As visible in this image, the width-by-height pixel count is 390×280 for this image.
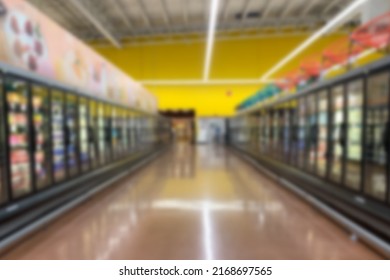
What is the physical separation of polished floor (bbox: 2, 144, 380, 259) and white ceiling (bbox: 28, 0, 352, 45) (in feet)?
30.5

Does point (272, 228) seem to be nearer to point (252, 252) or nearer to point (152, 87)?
point (252, 252)

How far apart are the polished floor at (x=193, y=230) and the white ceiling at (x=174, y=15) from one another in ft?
30.5

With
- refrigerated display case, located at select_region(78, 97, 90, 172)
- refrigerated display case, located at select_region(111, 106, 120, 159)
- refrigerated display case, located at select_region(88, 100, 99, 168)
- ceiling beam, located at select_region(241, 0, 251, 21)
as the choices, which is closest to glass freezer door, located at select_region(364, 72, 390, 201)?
refrigerated display case, located at select_region(88, 100, 99, 168)

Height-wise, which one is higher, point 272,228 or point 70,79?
point 70,79

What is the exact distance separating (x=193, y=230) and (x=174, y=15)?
13049mm

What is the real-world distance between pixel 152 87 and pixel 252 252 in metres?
16.9

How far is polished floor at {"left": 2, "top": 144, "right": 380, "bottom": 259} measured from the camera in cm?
273

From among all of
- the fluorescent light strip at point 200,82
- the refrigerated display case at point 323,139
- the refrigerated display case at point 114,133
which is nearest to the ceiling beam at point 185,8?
the fluorescent light strip at point 200,82

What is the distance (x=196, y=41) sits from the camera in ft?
57.0

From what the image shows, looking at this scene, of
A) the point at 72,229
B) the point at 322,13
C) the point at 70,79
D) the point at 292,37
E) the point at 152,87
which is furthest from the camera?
the point at 152,87

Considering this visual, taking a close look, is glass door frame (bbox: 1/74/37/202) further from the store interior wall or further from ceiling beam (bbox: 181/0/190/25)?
the store interior wall

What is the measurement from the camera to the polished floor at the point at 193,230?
2734 millimetres

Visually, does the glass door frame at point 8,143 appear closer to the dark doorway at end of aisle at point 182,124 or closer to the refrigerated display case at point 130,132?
the refrigerated display case at point 130,132

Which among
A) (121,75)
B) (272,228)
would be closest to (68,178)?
(272,228)
